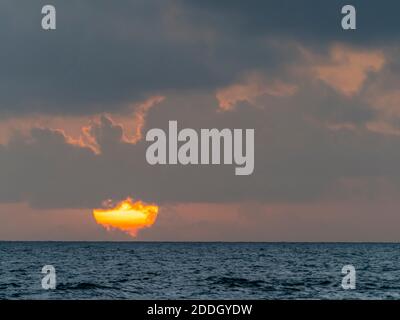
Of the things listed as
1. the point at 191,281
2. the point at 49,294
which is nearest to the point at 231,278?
the point at 191,281

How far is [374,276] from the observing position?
6794 centimetres

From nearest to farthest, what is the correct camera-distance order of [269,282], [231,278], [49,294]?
1. [49,294]
2. [269,282]
3. [231,278]
